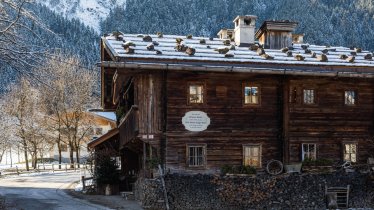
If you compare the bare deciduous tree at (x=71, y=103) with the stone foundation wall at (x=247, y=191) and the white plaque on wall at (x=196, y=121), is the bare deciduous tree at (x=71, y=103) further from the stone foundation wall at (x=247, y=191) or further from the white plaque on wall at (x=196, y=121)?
the stone foundation wall at (x=247, y=191)

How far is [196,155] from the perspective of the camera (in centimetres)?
2356

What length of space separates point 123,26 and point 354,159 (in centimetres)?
15316

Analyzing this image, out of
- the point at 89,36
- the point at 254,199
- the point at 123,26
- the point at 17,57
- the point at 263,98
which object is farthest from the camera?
the point at 123,26

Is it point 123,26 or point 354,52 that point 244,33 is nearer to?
point 354,52

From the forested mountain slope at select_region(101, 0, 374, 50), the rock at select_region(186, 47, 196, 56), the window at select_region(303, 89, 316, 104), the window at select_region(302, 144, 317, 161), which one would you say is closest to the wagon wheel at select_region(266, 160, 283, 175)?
the window at select_region(302, 144, 317, 161)

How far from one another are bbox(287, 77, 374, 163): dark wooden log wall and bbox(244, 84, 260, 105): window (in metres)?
1.52

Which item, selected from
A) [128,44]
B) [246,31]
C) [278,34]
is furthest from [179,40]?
[278,34]

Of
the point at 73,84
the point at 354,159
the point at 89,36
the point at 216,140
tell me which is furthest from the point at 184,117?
the point at 89,36

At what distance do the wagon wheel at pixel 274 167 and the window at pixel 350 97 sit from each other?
4.47m

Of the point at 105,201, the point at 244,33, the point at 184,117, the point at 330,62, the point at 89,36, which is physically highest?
the point at 89,36

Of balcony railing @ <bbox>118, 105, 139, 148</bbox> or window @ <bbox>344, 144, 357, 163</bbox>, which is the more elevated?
balcony railing @ <bbox>118, 105, 139, 148</bbox>

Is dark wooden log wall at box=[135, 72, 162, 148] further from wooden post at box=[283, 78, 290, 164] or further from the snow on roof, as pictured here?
wooden post at box=[283, 78, 290, 164]

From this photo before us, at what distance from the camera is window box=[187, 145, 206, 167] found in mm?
23438

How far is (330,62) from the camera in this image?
24.9m
